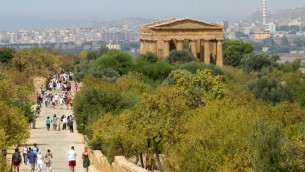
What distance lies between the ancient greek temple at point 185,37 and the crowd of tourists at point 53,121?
14.6m

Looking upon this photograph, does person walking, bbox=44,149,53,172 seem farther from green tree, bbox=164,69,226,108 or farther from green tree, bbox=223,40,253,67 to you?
green tree, bbox=223,40,253,67

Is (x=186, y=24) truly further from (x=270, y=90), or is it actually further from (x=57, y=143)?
(x=57, y=143)

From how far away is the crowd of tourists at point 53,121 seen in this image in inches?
1218

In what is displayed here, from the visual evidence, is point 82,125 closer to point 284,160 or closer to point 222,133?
point 222,133

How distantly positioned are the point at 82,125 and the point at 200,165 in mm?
19698

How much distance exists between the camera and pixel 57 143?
4294 cm

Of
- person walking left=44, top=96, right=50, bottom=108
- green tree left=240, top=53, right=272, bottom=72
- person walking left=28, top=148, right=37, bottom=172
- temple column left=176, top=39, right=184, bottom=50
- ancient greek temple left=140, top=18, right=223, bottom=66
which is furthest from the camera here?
green tree left=240, top=53, right=272, bottom=72

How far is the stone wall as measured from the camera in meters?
27.7

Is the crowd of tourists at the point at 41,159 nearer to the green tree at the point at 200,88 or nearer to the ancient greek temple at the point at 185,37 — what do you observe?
the green tree at the point at 200,88

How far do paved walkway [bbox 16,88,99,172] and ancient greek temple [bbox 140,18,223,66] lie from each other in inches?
1556

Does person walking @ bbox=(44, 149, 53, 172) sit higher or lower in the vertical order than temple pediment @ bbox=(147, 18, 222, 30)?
lower

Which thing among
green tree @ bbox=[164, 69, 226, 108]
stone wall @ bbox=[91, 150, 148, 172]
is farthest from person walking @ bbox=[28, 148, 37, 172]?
green tree @ bbox=[164, 69, 226, 108]

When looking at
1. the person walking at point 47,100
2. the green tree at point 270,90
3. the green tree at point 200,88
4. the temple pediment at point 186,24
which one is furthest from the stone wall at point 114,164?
the temple pediment at point 186,24

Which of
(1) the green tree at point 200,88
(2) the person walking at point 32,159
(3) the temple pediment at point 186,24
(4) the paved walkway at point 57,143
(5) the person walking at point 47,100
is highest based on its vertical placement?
(3) the temple pediment at point 186,24
